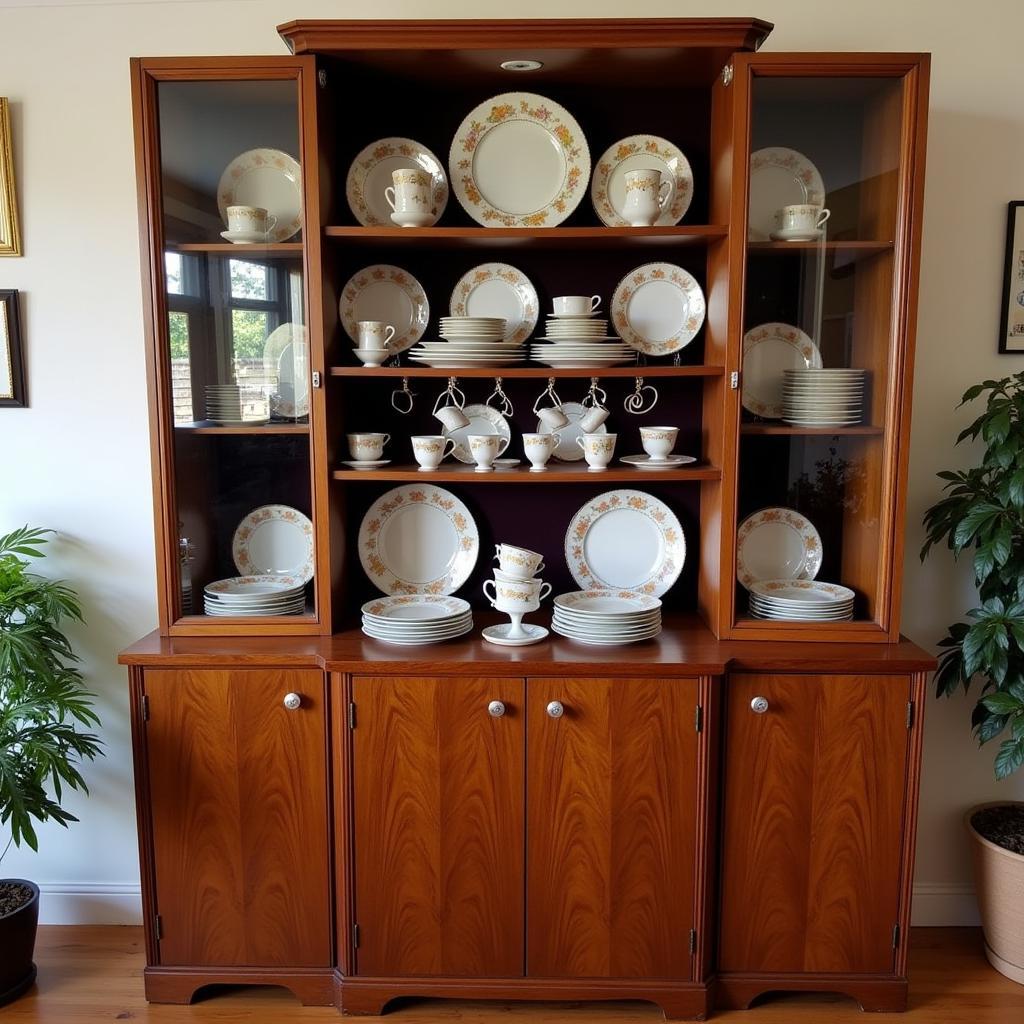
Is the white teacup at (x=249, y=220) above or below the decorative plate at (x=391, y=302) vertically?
above

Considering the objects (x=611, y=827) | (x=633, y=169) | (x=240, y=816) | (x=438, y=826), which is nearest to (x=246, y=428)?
(x=240, y=816)

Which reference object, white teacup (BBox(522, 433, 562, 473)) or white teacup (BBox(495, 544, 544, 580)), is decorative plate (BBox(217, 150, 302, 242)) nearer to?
white teacup (BBox(522, 433, 562, 473))

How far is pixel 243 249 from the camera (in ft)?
7.19

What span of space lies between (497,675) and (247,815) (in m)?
0.69

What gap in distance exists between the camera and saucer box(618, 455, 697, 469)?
90.9 inches

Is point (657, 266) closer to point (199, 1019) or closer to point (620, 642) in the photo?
point (620, 642)

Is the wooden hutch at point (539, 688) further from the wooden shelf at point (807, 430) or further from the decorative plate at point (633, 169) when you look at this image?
the decorative plate at point (633, 169)

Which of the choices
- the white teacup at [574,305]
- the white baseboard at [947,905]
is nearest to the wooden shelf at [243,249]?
the white teacup at [574,305]

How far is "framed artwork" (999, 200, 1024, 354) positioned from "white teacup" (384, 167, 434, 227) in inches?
59.1

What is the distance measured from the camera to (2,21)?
240 cm

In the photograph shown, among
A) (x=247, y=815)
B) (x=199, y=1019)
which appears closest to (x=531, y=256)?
(x=247, y=815)

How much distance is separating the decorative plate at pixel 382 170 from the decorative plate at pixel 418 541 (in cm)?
73

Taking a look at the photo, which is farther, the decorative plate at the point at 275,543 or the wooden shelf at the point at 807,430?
the decorative plate at the point at 275,543

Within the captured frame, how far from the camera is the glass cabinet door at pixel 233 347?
7.06 ft
